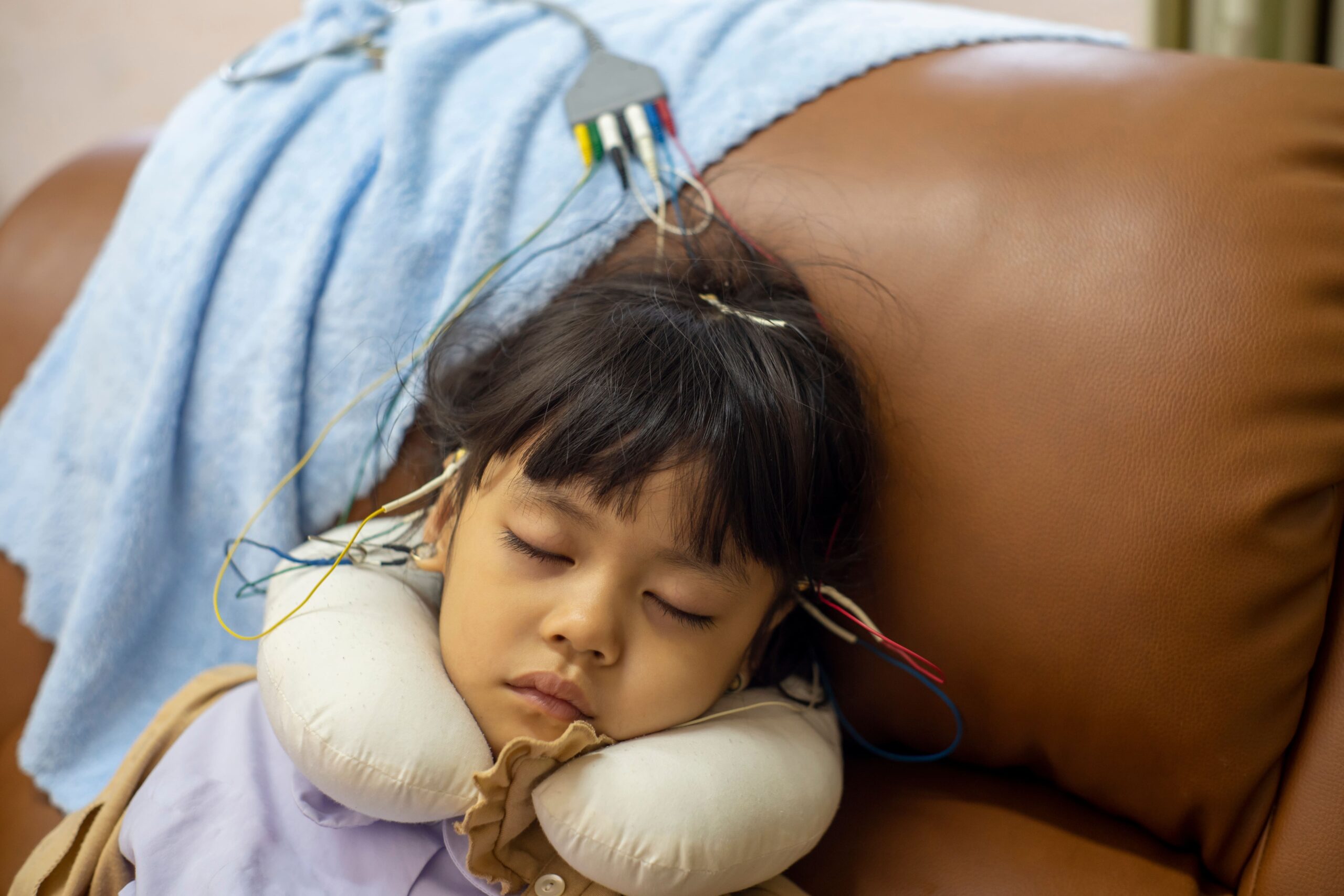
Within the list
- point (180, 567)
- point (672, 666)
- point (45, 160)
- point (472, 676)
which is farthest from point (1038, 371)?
point (45, 160)

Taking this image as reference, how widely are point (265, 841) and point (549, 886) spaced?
0.74 feet

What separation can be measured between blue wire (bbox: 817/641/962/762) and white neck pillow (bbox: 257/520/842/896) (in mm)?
132

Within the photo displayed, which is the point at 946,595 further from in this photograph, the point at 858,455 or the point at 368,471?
the point at 368,471

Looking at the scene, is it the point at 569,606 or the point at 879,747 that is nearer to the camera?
the point at 569,606

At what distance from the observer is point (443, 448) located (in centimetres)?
88

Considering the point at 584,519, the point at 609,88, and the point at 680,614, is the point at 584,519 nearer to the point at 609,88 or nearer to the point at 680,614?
the point at 680,614

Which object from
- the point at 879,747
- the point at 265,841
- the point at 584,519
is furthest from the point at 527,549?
the point at 879,747

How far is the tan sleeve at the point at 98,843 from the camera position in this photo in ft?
2.48

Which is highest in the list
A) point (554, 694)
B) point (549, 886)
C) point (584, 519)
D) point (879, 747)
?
point (584, 519)

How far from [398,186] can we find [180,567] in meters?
0.46

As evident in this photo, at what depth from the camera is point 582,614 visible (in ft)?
2.26

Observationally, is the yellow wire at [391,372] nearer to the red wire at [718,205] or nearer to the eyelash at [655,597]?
the red wire at [718,205]

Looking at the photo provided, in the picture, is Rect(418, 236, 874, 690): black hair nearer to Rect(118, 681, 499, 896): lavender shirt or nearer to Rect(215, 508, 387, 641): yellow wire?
Rect(215, 508, 387, 641): yellow wire

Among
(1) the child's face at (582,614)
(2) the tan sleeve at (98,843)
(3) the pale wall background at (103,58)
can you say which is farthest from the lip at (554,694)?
(3) the pale wall background at (103,58)
